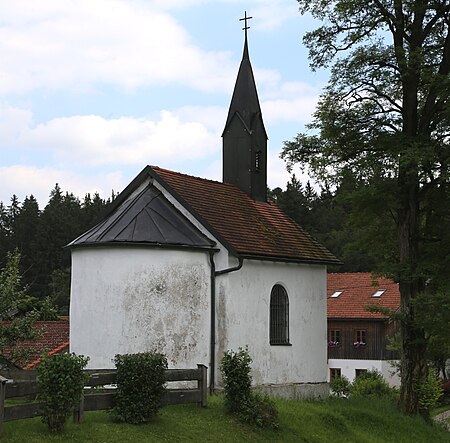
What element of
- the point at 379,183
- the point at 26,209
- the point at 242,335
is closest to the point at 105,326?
the point at 242,335

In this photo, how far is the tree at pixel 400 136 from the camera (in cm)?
2017

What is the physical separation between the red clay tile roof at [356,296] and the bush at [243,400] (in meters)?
26.0

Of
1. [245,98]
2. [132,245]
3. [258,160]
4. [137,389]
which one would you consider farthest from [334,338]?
[137,389]

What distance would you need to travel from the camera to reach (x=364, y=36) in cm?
2081

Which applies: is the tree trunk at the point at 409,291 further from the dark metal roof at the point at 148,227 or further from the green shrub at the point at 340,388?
the green shrub at the point at 340,388

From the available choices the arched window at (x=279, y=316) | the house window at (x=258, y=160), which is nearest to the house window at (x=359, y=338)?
the house window at (x=258, y=160)

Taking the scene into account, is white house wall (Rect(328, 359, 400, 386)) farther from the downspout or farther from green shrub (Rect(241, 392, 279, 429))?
green shrub (Rect(241, 392, 279, 429))

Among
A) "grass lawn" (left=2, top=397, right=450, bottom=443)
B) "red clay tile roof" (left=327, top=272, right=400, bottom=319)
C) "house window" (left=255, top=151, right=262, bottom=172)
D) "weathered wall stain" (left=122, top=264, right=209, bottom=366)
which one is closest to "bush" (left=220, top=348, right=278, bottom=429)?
"grass lawn" (left=2, top=397, right=450, bottom=443)

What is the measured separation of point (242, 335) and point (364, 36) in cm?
902

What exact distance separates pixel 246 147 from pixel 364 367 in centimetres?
2126

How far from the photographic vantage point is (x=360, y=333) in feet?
139

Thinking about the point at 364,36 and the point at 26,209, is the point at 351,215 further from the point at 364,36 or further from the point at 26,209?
the point at 26,209

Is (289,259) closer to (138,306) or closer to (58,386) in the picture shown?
(138,306)

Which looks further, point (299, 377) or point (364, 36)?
point (299, 377)
